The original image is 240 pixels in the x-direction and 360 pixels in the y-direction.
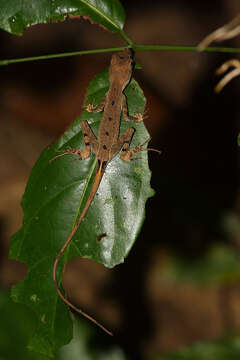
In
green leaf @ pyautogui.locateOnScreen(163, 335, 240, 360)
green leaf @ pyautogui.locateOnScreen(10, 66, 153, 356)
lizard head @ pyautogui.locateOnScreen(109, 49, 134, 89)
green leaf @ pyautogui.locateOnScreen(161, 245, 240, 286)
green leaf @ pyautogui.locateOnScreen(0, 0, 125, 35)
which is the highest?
green leaf @ pyautogui.locateOnScreen(0, 0, 125, 35)

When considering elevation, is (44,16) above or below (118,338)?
above

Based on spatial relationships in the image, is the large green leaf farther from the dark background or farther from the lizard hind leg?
the dark background

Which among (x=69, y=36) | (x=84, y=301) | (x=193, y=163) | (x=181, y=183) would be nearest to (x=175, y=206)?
(x=181, y=183)

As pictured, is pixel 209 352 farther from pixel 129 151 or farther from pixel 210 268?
pixel 129 151

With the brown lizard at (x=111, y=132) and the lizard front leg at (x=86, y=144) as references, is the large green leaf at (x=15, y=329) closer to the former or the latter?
the brown lizard at (x=111, y=132)

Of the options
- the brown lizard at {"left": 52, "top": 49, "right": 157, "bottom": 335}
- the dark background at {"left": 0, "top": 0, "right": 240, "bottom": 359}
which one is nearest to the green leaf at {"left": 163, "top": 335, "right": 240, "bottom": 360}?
the dark background at {"left": 0, "top": 0, "right": 240, "bottom": 359}

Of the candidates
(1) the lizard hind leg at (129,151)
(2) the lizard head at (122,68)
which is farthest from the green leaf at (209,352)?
(2) the lizard head at (122,68)

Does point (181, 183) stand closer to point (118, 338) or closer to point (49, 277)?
point (118, 338)
